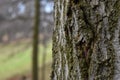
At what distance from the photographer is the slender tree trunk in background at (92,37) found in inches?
60.1

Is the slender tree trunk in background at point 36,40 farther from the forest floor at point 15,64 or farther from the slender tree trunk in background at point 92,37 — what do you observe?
the forest floor at point 15,64

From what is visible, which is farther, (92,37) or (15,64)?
(15,64)

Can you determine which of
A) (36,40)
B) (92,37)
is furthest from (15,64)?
(92,37)

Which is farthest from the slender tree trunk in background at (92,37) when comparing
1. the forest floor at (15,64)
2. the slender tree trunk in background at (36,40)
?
the forest floor at (15,64)

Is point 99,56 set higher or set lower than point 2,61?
lower

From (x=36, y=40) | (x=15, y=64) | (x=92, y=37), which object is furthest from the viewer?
(x=15, y=64)

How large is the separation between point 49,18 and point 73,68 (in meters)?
8.76

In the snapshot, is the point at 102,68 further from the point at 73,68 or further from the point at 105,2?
the point at 105,2

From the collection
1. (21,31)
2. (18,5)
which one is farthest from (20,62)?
(18,5)

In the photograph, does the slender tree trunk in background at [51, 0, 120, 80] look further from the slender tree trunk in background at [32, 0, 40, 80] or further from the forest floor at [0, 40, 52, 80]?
the forest floor at [0, 40, 52, 80]

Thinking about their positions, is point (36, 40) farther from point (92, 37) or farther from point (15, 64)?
point (15, 64)

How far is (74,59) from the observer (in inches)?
64.1

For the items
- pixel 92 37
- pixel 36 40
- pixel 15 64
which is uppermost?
pixel 15 64

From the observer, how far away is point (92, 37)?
61.2 inches
